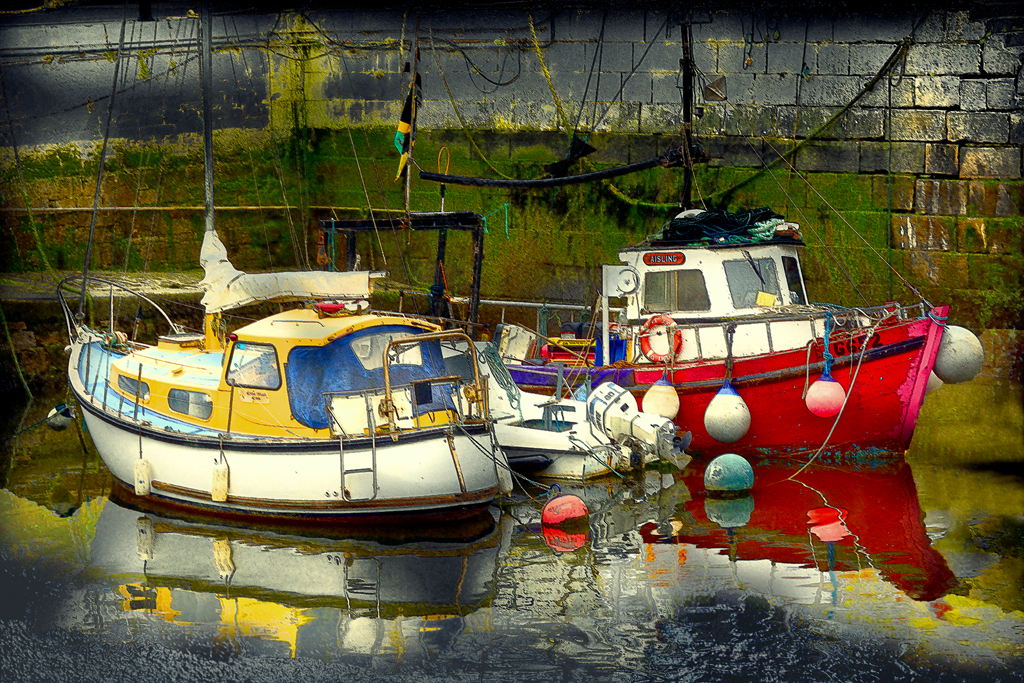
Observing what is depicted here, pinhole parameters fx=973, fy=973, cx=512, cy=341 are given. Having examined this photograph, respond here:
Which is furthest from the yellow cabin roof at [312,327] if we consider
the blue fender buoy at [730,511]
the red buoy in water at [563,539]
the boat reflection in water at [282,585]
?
the blue fender buoy at [730,511]

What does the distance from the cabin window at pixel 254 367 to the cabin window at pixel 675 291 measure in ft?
13.1

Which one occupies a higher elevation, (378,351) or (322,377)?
(378,351)

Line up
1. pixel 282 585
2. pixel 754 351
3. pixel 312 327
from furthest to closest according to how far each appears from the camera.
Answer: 1. pixel 754 351
2. pixel 312 327
3. pixel 282 585

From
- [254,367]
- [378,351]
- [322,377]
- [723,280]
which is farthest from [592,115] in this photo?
[254,367]

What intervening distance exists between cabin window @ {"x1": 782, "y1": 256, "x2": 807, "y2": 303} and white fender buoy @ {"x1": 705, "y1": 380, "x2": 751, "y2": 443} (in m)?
1.48

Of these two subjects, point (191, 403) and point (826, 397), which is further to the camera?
point (826, 397)

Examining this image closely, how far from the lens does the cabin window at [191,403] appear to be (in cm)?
781

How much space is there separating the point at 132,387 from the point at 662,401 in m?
4.71

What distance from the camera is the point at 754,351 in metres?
9.19

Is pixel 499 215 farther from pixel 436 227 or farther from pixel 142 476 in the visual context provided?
pixel 142 476

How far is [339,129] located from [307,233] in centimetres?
155

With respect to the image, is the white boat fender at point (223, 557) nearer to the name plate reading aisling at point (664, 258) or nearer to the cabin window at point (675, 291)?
the cabin window at point (675, 291)

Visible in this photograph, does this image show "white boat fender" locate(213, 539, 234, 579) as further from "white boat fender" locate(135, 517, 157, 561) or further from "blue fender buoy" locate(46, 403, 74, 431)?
"blue fender buoy" locate(46, 403, 74, 431)

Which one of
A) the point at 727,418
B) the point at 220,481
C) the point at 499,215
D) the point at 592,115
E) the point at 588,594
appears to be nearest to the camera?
the point at 588,594
